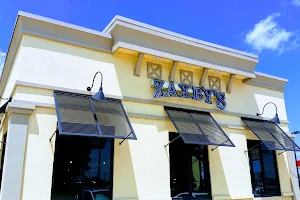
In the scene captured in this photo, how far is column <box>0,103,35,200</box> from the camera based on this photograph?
7174 millimetres

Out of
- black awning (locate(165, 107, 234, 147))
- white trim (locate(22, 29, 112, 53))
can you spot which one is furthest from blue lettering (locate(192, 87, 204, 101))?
white trim (locate(22, 29, 112, 53))

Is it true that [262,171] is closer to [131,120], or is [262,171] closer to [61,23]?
[131,120]

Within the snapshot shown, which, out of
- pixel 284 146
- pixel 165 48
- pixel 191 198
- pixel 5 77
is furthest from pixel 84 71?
pixel 284 146

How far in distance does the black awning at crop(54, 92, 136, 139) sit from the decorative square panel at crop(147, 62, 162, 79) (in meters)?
1.91

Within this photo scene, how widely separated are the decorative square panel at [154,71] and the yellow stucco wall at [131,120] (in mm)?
161

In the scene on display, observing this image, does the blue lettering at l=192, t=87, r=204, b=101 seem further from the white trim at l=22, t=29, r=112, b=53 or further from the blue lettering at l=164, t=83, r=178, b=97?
the white trim at l=22, t=29, r=112, b=53

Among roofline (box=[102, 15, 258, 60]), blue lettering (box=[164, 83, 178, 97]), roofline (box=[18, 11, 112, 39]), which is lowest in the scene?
blue lettering (box=[164, 83, 178, 97])

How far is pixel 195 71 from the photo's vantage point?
11.4m

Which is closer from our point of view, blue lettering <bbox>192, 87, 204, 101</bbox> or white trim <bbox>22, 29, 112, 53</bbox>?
white trim <bbox>22, 29, 112, 53</bbox>

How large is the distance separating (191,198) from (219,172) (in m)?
1.58

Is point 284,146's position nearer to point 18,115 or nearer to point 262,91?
point 262,91

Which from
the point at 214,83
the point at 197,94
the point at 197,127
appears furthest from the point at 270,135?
the point at 197,127

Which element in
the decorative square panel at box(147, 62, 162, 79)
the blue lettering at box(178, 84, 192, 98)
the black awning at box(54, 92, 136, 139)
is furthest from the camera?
the blue lettering at box(178, 84, 192, 98)

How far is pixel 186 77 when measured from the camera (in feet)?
36.3
